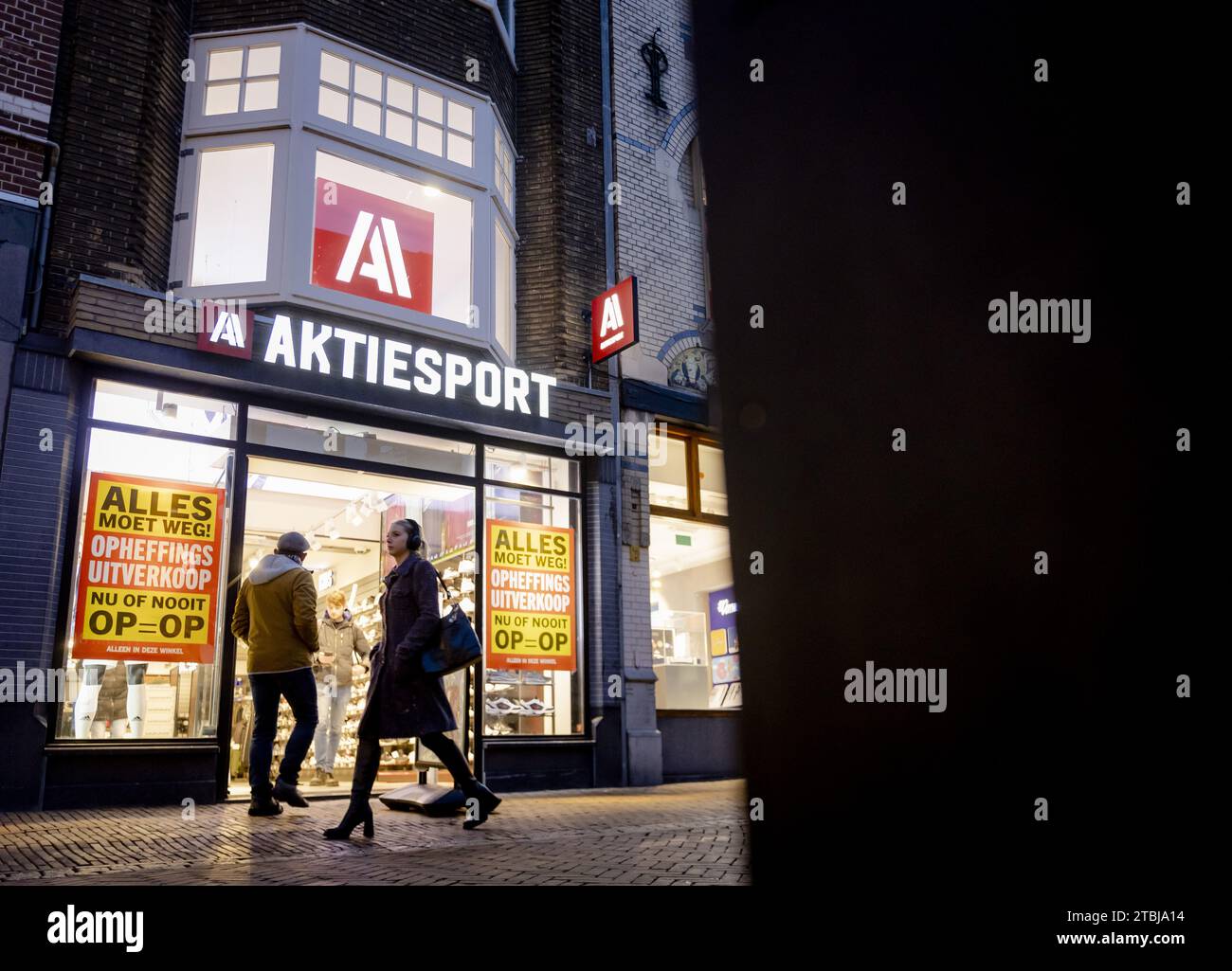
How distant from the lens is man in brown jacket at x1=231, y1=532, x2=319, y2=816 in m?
7.25

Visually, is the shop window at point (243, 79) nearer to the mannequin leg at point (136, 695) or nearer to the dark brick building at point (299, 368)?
the dark brick building at point (299, 368)

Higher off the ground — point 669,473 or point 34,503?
point 669,473

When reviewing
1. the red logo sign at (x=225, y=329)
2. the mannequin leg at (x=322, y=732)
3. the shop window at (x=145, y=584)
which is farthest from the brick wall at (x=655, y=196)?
the shop window at (x=145, y=584)

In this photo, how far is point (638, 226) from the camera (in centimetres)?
1317

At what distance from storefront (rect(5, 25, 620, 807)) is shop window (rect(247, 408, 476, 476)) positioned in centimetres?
2

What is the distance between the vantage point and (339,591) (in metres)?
11.1

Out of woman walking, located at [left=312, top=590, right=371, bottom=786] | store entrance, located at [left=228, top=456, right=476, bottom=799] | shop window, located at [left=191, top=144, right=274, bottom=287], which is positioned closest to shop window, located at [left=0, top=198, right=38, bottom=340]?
shop window, located at [left=191, top=144, right=274, bottom=287]

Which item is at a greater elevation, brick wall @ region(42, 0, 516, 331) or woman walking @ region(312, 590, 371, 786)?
brick wall @ region(42, 0, 516, 331)

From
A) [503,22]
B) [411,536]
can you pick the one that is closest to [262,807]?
[411,536]

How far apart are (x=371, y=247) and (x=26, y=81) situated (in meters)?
3.39

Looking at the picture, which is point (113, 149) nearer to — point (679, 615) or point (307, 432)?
point (307, 432)

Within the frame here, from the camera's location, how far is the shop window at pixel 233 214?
9.92 meters

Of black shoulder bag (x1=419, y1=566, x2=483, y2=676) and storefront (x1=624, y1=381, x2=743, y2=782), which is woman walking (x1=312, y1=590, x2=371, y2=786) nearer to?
storefront (x1=624, y1=381, x2=743, y2=782)
